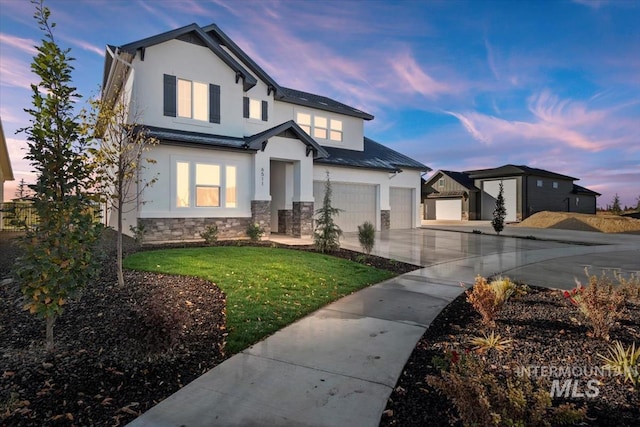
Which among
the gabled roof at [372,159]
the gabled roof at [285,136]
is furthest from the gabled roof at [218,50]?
the gabled roof at [372,159]

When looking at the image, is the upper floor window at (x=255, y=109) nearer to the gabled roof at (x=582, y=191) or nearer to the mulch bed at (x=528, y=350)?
the mulch bed at (x=528, y=350)

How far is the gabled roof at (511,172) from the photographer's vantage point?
33844 mm

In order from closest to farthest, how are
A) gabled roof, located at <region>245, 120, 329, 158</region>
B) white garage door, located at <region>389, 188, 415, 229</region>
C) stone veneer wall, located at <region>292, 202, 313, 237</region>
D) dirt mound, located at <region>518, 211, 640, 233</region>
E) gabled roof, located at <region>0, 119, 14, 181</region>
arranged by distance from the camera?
gabled roof, located at <region>245, 120, 329, 158</region> < stone veneer wall, located at <region>292, 202, 313, 237</region> < gabled roof, located at <region>0, 119, 14, 181</region> < white garage door, located at <region>389, 188, 415, 229</region> < dirt mound, located at <region>518, 211, 640, 233</region>

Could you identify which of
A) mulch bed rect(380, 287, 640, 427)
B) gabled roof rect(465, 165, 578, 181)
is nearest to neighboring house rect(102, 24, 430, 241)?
mulch bed rect(380, 287, 640, 427)

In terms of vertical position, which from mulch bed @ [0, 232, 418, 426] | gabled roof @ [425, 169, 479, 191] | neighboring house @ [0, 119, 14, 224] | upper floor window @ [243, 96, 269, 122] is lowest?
mulch bed @ [0, 232, 418, 426]

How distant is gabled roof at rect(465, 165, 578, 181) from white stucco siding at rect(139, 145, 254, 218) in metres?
28.9

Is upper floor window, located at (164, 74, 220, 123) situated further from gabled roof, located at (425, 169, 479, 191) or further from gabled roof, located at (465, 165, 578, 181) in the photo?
gabled roof, located at (465, 165, 578, 181)

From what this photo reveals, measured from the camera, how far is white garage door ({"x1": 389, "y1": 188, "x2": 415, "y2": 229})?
71.1 feet

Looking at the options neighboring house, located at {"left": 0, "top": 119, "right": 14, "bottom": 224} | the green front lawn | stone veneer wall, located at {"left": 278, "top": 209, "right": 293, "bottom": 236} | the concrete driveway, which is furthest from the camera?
neighboring house, located at {"left": 0, "top": 119, "right": 14, "bottom": 224}

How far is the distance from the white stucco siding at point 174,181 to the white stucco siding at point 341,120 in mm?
5500

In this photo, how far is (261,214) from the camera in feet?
47.7

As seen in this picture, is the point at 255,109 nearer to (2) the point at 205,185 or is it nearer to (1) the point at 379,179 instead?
(2) the point at 205,185

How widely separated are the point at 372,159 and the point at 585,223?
1660 centimetres

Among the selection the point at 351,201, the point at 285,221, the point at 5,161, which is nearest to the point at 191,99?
the point at 285,221
